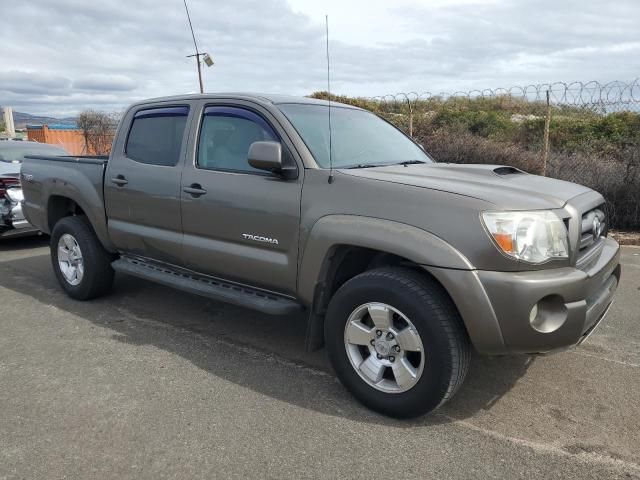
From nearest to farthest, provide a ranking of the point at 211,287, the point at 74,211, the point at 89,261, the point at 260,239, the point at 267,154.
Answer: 1. the point at 267,154
2. the point at 260,239
3. the point at 211,287
4. the point at 89,261
5. the point at 74,211

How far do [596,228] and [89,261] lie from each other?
4127mm

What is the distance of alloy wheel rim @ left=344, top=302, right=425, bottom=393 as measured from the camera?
9.45 ft

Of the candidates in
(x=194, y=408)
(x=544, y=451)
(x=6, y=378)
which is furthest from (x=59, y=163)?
(x=544, y=451)

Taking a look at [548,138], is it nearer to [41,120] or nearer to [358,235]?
[358,235]

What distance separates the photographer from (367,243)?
297cm

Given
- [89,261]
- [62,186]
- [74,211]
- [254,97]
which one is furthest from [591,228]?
[74,211]

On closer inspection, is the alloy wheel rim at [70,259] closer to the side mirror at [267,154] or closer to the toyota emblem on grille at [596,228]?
the side mirror at [267,154]

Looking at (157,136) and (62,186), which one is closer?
(157,136)

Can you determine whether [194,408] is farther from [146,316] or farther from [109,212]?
[109,212]

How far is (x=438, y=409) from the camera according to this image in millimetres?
3094

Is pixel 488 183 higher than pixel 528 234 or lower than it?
higher

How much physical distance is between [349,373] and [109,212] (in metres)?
2.72

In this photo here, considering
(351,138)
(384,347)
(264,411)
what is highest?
(351,138)

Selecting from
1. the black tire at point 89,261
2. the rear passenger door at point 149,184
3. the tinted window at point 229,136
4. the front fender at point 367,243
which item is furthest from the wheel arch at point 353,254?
the black tire at point 89,261
